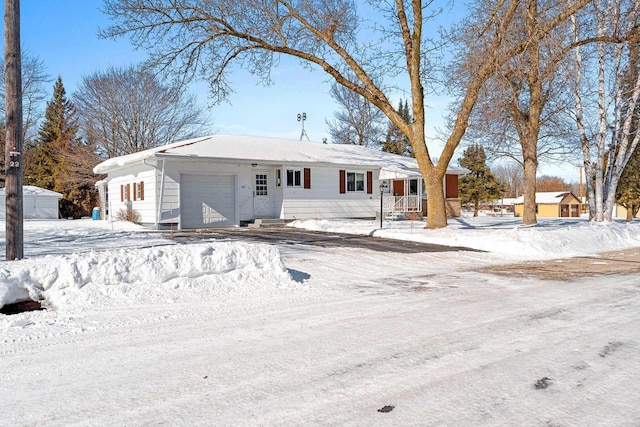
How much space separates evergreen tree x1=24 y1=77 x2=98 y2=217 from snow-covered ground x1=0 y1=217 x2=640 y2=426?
36.3m

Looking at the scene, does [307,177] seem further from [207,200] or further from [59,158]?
[59,158]

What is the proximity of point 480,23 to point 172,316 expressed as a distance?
1374 centimetres

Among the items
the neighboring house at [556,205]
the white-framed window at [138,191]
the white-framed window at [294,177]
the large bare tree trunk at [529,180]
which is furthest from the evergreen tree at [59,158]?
the neighboring house at [556,205]

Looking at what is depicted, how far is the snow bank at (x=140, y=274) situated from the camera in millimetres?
6504

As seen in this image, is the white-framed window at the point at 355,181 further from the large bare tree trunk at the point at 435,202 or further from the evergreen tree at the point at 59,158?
the evergreen tree at the point at 59,158

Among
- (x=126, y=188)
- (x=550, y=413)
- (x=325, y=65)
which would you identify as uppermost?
(x=325, y=65)

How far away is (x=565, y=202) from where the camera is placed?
62438 mm

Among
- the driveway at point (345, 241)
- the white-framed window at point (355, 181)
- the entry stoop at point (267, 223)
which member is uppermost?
the white-framed window at point (355, 181)

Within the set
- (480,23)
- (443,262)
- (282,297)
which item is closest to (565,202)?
(480,23)

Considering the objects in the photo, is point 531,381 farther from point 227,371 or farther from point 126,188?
point 126,188

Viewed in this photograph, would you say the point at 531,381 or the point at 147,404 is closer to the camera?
the point at 147,404

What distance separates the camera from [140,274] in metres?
7.25

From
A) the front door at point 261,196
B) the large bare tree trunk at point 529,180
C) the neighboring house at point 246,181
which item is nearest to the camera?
the neighboring house at point 246,181

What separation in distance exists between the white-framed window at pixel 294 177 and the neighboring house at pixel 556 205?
4482 centimetres
